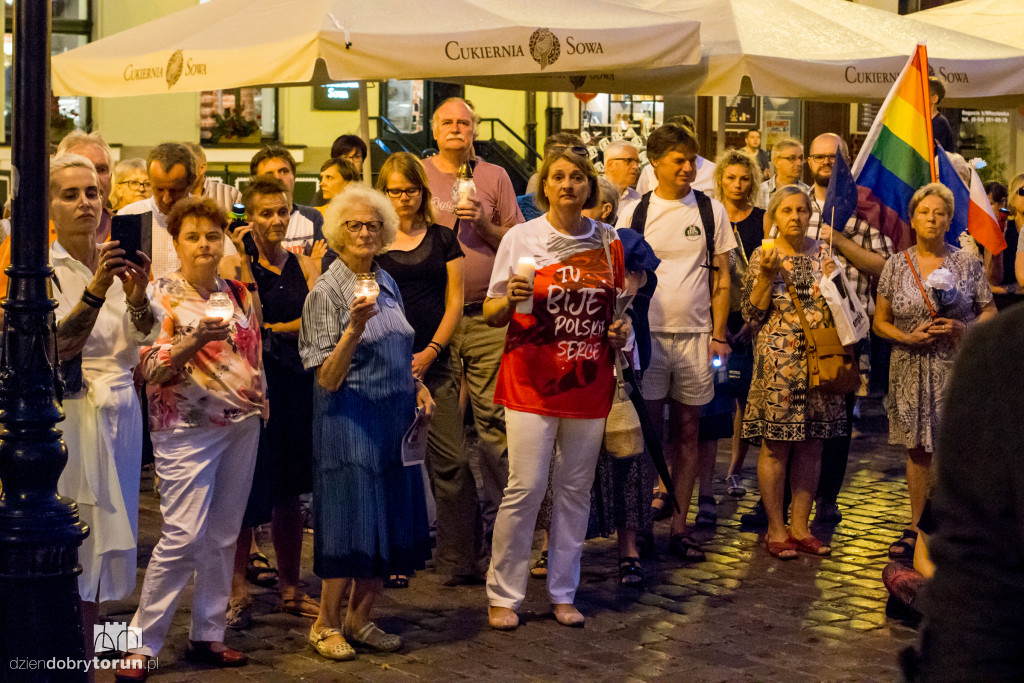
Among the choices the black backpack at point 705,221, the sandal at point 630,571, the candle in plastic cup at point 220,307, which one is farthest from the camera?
the black backpack at point 705,221

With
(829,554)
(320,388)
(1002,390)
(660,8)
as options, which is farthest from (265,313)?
(660,8)

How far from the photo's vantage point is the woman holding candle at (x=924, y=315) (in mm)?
7270

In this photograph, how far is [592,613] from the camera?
6.57m

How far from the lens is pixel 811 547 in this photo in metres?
7.72

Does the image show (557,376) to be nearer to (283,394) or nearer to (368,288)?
(368,288)

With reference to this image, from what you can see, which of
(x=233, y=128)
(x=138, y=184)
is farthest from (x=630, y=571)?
(x=233, y=128)

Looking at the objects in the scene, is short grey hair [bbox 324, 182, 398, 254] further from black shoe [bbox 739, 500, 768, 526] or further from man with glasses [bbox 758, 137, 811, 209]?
man with glasses [bbox 758, 137, 811, 209]

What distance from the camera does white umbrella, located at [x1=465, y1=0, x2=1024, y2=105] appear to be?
31.8 feet

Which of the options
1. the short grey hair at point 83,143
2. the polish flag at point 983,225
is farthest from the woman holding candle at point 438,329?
the polish flag at point 983,225

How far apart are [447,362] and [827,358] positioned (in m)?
2.14

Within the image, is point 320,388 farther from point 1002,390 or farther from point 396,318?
point 1002,390

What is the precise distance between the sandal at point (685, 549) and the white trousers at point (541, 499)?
126 cm

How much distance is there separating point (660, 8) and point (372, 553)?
22.1 feet

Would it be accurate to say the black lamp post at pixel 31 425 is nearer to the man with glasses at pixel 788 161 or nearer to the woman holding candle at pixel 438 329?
the woman holding candle at pixel 438 329
